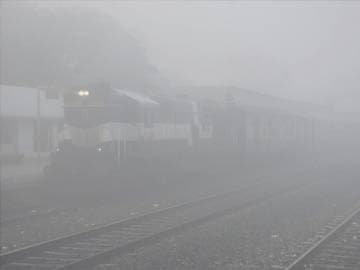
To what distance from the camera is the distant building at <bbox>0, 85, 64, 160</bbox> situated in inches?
969

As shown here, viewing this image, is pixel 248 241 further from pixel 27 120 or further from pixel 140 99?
pixel 27 120

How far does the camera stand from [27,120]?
2603cm

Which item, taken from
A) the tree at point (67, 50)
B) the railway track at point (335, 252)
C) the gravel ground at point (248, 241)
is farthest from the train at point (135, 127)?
the tree at point (67, 50)

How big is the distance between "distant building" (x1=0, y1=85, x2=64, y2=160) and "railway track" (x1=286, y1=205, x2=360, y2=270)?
50.1ft

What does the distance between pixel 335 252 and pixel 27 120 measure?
64.0 feet

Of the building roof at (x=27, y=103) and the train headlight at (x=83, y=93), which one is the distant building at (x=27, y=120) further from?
the train headlight at (x=83, y=93)

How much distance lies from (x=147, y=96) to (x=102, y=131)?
311cm

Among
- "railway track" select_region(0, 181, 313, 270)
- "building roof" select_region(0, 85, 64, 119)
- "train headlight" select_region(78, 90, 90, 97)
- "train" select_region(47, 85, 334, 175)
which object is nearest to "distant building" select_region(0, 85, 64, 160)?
"building roof" select_region(0, 85, 64, 119)

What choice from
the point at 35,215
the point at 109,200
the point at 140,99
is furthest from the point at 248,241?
the point at 140,99

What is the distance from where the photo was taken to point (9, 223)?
11867mm

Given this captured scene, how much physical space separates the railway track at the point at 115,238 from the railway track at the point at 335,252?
2662mm

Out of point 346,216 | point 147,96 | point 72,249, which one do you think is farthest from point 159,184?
point 72,249

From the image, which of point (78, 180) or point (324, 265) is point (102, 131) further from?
point (324, 265)

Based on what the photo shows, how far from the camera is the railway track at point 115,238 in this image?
8.32 metres
